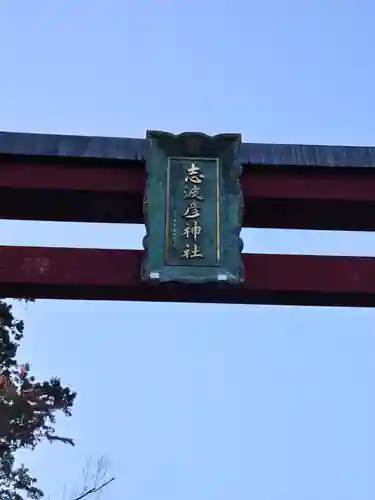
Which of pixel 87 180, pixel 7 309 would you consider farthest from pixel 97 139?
pixel 7 309

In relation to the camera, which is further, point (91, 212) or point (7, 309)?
point (7, 309)

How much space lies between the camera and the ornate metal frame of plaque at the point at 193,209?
4.88 m

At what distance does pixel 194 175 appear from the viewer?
512 cm

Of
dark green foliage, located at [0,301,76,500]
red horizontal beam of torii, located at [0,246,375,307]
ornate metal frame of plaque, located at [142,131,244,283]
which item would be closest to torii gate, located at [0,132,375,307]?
red horizontal beam of torii, located at [0,246,375,307]

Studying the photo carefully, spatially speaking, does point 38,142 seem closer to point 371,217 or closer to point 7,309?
point 371,217

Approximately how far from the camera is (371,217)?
549cm

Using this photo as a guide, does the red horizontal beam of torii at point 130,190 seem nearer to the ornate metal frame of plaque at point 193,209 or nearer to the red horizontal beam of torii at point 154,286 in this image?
the ornate metal frame of plaque at point 193,209

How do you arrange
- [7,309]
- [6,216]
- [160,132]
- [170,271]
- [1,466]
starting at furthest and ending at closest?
1. [1,466]
2. [7,309]
3. [6,216]
4. [160,132]
5. [170,271]

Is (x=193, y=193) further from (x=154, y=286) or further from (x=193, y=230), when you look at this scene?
(x=154, y=286)

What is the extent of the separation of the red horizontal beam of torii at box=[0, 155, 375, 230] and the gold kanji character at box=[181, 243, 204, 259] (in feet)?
1.87

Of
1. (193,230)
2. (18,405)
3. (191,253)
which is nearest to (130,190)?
(193,230)

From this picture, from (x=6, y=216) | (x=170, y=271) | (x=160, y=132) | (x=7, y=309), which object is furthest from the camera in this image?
(x=7, y=309)

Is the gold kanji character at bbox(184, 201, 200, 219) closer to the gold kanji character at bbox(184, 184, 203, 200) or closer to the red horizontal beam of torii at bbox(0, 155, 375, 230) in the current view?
the gold kanji character at bbox(184, 184, 203, 200)

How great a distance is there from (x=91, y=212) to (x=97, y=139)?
1.85 ft
